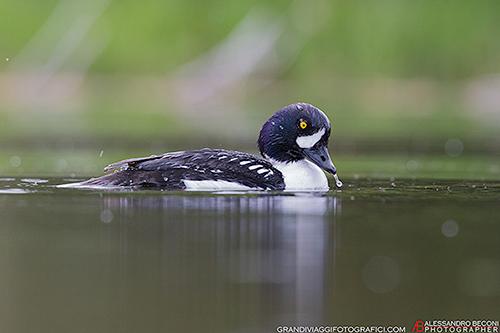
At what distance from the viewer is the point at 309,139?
534 inches

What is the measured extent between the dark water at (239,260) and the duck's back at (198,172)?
0.27m

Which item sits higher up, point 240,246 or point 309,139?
point 309,139

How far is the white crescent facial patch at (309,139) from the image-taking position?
13.5 metres

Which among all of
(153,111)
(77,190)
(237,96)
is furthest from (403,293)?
(237,96)

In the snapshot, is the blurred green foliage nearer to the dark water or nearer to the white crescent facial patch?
the white crescent facial patch

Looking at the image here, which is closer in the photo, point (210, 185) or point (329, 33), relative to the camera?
point (210, 185)

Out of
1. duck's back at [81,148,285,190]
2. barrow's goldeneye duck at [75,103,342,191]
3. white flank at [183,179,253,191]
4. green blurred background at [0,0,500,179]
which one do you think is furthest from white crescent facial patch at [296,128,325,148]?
green blurred background at [0,0,500,179]

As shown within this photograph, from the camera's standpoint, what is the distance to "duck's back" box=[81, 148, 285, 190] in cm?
1288

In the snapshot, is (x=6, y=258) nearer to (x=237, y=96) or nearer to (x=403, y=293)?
(x=403, y=293)

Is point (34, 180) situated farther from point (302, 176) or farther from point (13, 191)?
point (302, 176)

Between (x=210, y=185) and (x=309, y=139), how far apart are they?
1291 millimetres

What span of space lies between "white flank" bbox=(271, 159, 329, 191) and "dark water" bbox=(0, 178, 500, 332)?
1.14 feet

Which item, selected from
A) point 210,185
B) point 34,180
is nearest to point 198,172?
point 210,185

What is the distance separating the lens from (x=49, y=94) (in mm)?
43062
